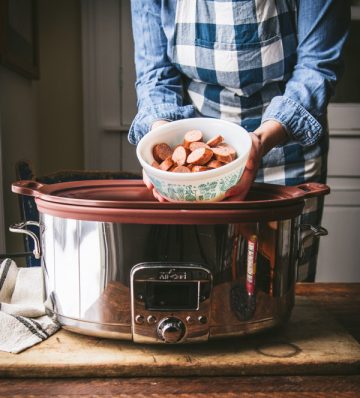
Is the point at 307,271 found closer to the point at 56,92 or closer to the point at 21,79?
the point at 21,79

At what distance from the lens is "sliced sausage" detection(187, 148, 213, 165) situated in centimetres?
56

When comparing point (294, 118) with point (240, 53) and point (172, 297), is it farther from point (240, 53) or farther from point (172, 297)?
point (172, 297)

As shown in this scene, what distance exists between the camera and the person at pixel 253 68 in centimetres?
78

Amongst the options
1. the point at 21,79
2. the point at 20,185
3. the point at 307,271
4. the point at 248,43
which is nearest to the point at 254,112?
the point at 248,43

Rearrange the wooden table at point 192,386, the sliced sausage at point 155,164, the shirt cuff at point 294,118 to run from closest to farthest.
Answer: the wooden table at point 192,386, the sliced sausage at point 155,164, the shirt cuff at point 294,118

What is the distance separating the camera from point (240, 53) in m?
0.88

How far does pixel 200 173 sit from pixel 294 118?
0.96 ft

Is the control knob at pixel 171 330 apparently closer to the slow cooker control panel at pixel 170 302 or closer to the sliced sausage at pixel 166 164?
the slow cooker control panel at pixel 170 302

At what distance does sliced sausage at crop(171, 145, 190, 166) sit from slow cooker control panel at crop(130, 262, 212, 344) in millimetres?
132

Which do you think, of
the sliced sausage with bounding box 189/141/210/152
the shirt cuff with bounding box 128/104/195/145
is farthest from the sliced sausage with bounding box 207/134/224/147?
the shirt cuff with bounding box 128/104/195/145

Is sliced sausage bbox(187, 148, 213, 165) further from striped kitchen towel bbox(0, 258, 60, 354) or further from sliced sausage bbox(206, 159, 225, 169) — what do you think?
striped kitchen towel bbox(0, 258, 60, 354)

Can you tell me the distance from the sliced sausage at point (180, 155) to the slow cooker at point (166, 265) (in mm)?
85

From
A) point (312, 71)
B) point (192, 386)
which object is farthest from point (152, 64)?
point (192, 386)

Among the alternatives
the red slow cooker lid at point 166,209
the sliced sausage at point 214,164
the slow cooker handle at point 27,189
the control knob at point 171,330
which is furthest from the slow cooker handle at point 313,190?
the slow cooker handle at point 27,189
